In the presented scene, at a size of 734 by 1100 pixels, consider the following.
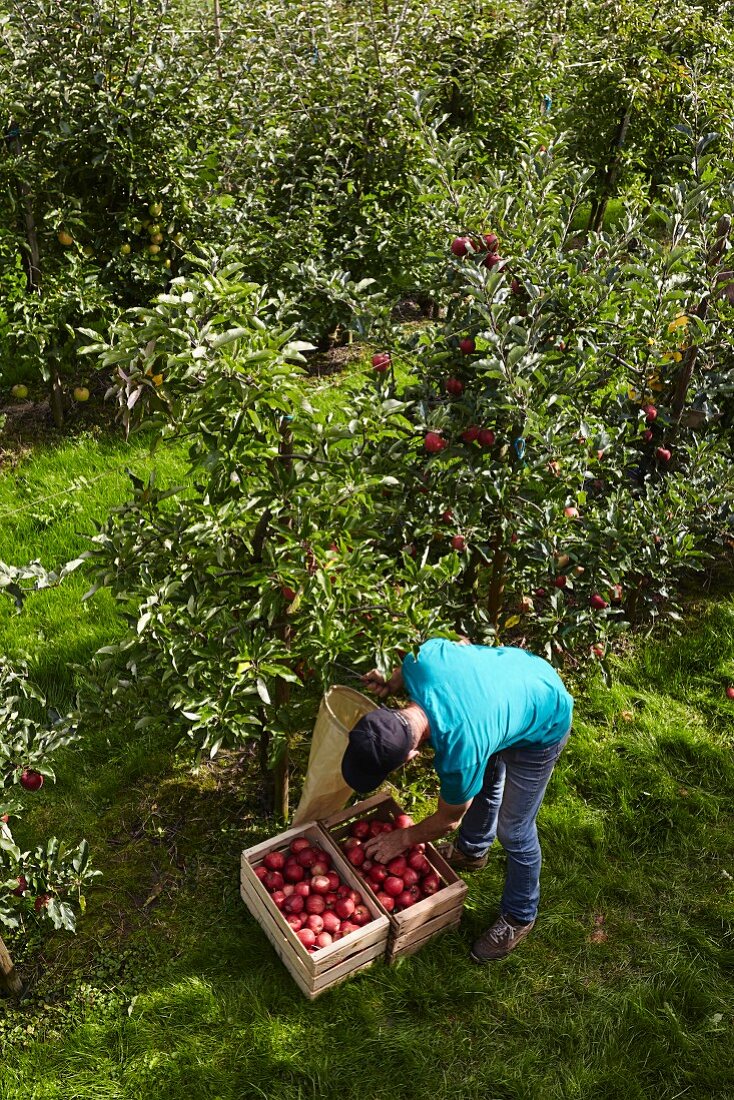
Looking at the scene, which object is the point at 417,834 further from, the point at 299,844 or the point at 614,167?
the point at 614,167

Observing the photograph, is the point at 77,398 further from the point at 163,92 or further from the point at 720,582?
the point at 720,582

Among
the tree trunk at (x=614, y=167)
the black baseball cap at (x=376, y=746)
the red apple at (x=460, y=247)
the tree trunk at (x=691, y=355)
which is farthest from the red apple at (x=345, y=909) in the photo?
the tree trunk at (x=614, y=167)

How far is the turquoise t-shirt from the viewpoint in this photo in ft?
8.50

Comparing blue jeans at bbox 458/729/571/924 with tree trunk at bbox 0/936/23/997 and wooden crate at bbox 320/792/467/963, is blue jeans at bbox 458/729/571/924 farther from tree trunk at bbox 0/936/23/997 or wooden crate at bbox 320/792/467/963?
tree trunk at bbox 0/936/23/997

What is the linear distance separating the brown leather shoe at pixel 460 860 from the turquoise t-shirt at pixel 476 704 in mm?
778

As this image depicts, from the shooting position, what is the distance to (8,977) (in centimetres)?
289

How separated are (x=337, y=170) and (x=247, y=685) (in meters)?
4.95

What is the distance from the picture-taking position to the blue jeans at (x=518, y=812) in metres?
2.96

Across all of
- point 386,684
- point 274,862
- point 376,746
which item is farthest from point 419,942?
point 376,746

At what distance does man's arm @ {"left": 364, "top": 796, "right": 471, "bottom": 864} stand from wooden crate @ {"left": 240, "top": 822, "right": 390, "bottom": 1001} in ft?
0.40

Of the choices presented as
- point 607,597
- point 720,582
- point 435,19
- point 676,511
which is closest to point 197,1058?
point 607,597

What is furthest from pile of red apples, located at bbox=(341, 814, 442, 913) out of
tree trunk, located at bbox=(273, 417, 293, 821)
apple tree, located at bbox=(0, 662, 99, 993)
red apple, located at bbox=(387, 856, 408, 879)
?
apple tree, located at bbox=(0, 662, 99, 993)

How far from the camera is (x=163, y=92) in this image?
5.38 meters

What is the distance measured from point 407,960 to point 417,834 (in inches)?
18.1
